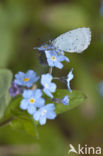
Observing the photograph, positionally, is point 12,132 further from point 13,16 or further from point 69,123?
point 13,16

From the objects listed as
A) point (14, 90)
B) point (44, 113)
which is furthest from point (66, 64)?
point (44, 113)

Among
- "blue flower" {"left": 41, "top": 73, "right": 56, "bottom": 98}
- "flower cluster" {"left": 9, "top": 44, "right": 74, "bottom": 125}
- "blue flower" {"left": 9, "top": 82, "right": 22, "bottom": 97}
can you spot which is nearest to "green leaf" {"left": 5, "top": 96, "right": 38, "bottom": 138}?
"blue flower" {"left": 9, "top": 82, "right": 22, "bottom": 97}

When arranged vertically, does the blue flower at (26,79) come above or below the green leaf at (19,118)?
above

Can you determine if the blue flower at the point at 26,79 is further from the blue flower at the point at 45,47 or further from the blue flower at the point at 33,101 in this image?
the blue flower at the point at 45,47

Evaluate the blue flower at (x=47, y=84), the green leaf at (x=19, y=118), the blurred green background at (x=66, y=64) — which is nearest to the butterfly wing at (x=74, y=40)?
the blue flower at (x=47, y=84)

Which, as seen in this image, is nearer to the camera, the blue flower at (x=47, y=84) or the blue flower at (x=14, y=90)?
the blue flower at (x=47, y=84)

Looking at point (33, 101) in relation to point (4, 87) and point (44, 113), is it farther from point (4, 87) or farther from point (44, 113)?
point (4, 87)

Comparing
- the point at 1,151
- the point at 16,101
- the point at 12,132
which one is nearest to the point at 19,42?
the point at 12,132
